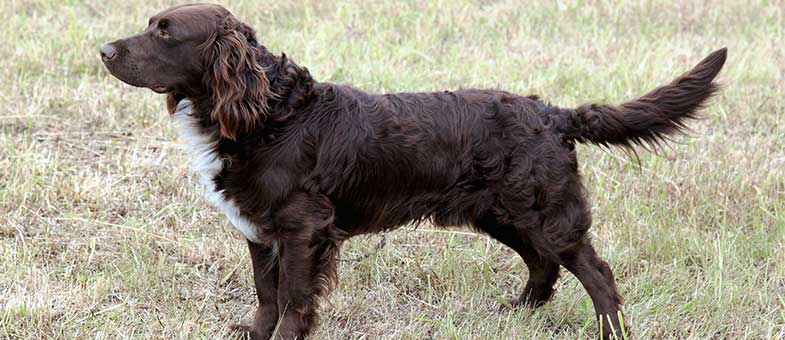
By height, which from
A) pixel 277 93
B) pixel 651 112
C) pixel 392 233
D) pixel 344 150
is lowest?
pixel 392 233

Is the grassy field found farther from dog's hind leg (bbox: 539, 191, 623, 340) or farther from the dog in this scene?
the dog

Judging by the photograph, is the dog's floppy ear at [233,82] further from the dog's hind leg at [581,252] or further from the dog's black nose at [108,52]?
the dog's hind leg at [581,252]

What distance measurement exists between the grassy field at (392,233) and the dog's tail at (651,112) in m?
0.81

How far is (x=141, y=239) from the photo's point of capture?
4637mm

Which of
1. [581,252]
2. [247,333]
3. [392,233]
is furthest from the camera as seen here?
[392,233]

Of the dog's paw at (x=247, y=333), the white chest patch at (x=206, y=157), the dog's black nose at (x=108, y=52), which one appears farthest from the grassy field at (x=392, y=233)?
the dog's black nose at (x=108, y=52)

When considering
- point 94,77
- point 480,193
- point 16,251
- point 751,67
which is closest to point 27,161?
point 16,251

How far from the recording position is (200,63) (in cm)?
352

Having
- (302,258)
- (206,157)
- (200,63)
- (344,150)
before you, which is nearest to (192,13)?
(200,63)

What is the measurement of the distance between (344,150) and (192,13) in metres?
0.77

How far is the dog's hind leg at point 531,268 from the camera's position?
4039 millimetres

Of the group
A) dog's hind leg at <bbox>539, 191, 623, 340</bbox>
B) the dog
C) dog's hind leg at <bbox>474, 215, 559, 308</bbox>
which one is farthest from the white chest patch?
dog's hind leg at <bbox>539, 191, 623, 340</bbox>

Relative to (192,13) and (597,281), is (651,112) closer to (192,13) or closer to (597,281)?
(597,281)

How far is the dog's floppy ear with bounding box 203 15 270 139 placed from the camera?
3467mm
